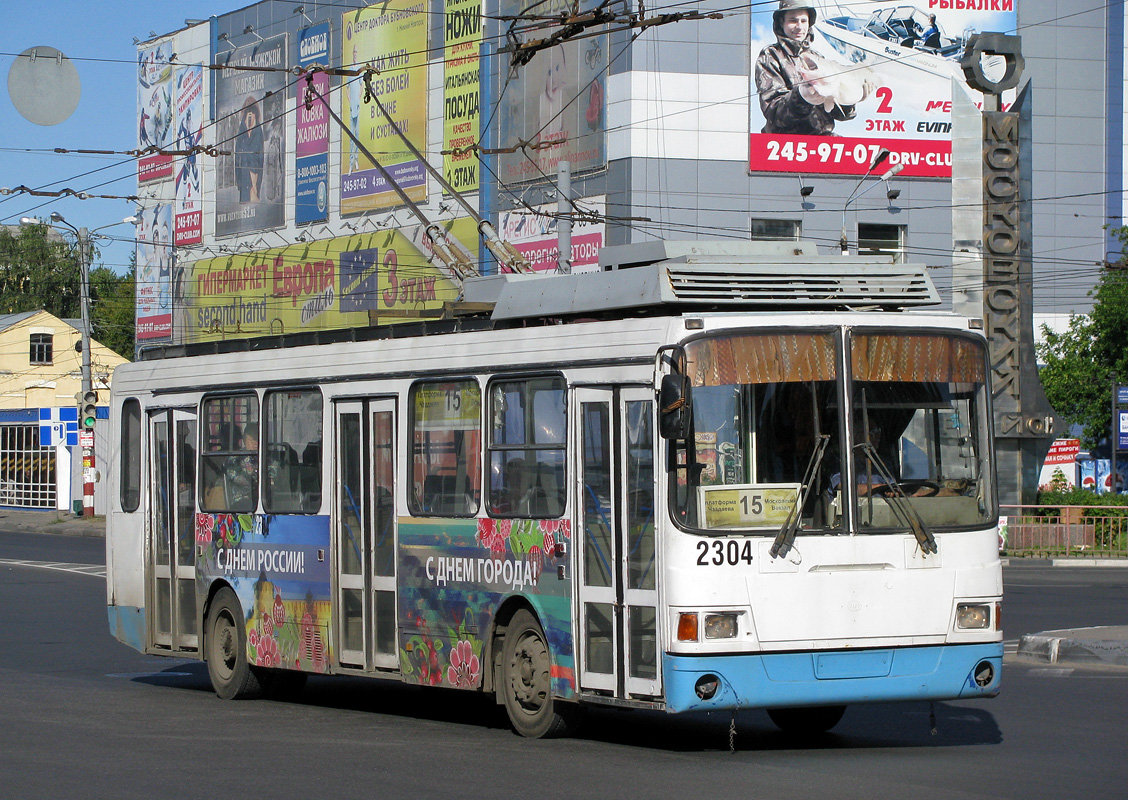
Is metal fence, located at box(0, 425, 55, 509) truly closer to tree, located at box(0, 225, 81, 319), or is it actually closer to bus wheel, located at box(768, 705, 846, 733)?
tree, located at box(0, 225, 81, 319)

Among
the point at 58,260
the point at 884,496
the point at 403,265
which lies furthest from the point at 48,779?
the point at 58,260

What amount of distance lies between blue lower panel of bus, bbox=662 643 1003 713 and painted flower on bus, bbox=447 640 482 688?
2.01 m

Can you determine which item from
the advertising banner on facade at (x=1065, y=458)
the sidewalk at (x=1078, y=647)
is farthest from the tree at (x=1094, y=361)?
the sidewalk at (x=1078, y=647)

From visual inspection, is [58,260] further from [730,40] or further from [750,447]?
[750,447]

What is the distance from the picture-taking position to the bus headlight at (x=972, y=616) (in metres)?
9.59

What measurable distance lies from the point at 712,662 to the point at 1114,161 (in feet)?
159

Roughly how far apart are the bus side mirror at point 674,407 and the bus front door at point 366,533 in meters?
3.13

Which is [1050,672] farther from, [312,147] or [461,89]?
[312,147]

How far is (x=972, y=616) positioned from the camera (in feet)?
31.6

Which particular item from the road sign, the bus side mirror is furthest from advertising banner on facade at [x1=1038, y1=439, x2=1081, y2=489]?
the bus side mirror

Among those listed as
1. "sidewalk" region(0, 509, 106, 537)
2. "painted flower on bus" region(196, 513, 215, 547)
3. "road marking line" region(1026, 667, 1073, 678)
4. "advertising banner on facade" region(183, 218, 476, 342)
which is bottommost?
"sidewalk" region(0, 509, 106, 537)

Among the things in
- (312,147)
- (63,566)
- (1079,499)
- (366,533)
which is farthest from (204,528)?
(312,147)

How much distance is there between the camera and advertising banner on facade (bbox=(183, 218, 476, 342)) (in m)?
55.8

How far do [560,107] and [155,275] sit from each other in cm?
3245
